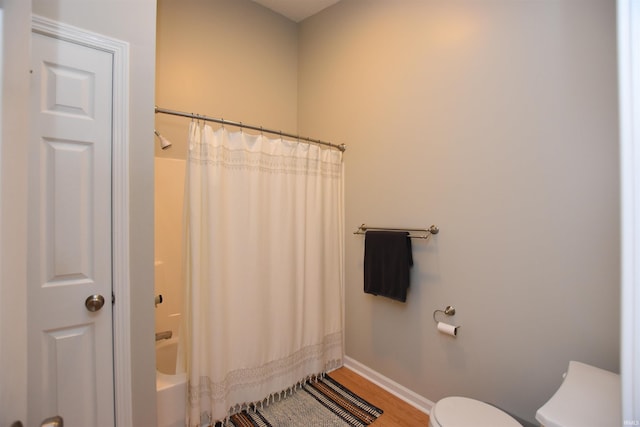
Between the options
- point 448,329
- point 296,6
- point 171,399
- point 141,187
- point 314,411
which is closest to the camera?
point 141,187

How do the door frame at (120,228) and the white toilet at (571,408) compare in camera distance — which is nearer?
the white toilet at (571,408)

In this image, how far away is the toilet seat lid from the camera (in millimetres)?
1205

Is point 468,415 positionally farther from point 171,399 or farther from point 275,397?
point 171,399

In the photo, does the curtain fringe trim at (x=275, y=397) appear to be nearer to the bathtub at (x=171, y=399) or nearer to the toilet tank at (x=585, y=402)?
the bathtub at (x=171, y=399)

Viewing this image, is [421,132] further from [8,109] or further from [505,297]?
[8,109]

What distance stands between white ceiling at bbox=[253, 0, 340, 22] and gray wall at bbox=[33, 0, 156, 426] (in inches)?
58.5

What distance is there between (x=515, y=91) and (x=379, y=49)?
1.03m

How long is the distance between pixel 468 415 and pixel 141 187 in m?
1.84

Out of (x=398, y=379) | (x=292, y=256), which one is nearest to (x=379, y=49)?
(x=292, y=256)

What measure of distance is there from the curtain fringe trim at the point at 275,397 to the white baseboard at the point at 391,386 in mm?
135

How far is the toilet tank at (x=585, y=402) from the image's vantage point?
0.90 metres

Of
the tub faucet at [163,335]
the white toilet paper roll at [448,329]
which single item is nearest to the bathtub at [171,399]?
the tub faucet at [163,335]

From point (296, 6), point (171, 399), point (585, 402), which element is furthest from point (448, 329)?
point (296, 6)

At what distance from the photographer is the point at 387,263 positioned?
1.90 m
